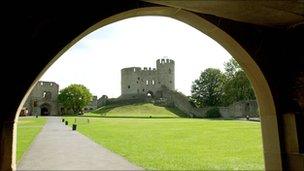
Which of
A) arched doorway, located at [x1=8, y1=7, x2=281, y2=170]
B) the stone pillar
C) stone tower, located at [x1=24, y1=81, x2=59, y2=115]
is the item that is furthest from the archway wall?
stone tower, located at [x1=24, y1=81, x2=59, y2=115]

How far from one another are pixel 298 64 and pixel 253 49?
30.8 inches

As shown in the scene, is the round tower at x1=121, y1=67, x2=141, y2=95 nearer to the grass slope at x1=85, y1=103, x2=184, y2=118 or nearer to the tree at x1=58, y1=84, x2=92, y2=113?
the tree at x1=58, y1=84, x2=92, y2=113

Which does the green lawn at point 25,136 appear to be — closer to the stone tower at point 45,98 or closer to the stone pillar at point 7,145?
the stone pillar at point 7,145

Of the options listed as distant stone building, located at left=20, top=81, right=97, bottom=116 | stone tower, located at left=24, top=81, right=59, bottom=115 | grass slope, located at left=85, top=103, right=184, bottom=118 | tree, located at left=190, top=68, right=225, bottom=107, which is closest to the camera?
grass slope, located at left=85, top=103, right=184, bottom=118

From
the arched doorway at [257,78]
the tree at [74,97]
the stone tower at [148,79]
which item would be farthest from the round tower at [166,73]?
the arched doorway at [257,78]

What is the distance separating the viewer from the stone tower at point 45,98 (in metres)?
88.2

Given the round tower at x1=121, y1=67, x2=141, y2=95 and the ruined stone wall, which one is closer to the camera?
the ruined stone wall

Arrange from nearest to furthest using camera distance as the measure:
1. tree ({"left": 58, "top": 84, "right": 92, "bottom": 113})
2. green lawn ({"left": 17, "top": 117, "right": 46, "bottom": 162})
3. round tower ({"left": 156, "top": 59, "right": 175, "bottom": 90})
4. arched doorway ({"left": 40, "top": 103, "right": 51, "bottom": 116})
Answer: green lawn ({"left": 17, "top": 117, "right": 46, "bottom": 162}) → tree ({"left": 58, "top": 84, "right": 92, "bottom": 113}) → arched doorway ({"left": 40, "top": 103, "right": 51, "bottom": 116}) → round tower ({"left": 156, "top": 59, "right": 175, "bottom": 90})

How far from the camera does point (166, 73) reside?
98.9 metres

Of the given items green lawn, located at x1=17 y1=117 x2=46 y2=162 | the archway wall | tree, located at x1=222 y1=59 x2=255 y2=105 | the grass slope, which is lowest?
green lawn, located at x1=17 y1=117 x2=46 y2=162

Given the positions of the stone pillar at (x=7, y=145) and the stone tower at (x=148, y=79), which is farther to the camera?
the stone tower at (x=148, y=79)

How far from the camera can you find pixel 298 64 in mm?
5336

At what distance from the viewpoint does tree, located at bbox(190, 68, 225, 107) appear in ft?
243

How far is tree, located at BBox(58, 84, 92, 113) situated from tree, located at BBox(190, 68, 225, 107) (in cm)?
2949
